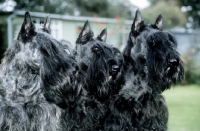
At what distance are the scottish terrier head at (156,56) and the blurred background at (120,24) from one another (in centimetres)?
154

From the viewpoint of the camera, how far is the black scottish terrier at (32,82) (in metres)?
3.44

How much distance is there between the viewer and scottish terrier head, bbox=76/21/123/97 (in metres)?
4.80

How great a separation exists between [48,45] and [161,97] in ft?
7.52

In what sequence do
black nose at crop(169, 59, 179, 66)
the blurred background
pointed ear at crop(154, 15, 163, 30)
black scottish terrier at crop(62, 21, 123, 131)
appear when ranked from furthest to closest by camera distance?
the blurred background, pointed ear at crop(154, 15, 163, 30), black nose at crop(169, 59, 179, 66), black scottish terrier at crop(62, 21, 123, 131)

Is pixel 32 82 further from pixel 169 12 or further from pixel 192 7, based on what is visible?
pixel 192 7

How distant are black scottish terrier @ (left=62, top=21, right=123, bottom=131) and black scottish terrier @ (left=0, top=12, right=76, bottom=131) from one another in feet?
3.22

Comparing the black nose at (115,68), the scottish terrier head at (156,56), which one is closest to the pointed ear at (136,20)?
the scottish terrier head at (156,56)

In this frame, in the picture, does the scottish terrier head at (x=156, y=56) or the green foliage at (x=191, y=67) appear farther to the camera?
the green foliage at (x=191, y=67)

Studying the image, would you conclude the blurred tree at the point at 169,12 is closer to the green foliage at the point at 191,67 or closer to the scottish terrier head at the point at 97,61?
the green foliage at the point at 191,67

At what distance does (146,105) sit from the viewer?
496 cm

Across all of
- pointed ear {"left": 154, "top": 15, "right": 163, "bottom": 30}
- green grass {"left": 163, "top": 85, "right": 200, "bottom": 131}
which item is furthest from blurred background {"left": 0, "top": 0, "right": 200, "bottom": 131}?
pointed ear {"left": 154, "top": 15, "right": 163, "bottom": 30}

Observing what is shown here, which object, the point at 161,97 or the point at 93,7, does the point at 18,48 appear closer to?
the point at 161,97

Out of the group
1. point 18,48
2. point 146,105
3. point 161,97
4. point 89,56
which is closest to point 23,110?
point 18,48

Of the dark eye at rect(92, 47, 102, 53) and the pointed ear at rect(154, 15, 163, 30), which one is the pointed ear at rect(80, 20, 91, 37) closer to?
the dark eye at rect(92, 47, 102, 53)
